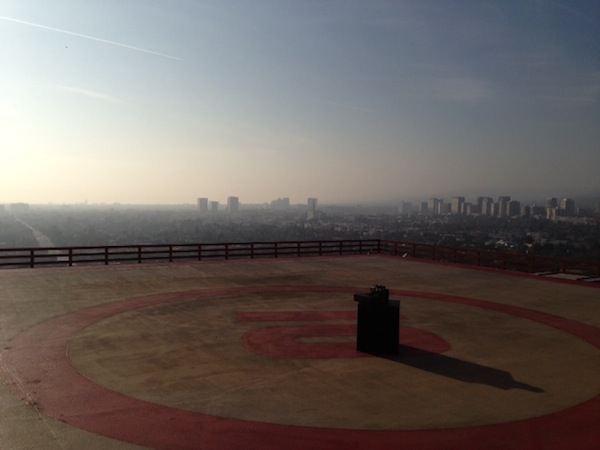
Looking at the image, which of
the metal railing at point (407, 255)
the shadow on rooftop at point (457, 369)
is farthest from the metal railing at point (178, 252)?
the shadow on rooftop at point (457, 369)

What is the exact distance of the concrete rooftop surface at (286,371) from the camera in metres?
7.49

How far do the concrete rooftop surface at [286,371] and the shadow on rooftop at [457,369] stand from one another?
4cm

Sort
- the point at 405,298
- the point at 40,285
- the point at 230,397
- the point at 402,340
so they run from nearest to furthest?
1. the point at 230,397
2. the point at 402,340
3. the point at 405,298
4. the point at 40,285

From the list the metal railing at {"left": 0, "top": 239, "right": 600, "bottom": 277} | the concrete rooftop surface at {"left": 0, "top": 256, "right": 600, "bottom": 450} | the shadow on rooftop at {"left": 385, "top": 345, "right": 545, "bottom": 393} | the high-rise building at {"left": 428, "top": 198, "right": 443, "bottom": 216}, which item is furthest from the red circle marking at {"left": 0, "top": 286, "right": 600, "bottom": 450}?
the high-rise building at {"left": 428, "top": 198, "right": 443, "bottom": 216}

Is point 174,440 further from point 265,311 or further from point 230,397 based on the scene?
point 265,311

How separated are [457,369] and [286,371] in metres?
3.68

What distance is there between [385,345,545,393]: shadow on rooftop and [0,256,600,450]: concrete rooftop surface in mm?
44

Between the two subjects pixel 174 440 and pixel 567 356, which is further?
pixel 567 356

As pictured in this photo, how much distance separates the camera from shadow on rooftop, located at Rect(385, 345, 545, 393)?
9.85 metres

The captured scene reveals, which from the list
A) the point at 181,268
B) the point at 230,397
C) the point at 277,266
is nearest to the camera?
the point at 230,397

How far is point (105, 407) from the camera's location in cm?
A: 832

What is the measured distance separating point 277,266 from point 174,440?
849 inches

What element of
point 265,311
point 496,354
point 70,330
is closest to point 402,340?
point 496,354

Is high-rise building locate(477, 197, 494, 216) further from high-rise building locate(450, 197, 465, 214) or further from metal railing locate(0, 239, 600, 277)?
metal railing locate(0, 239, 600, 277)
